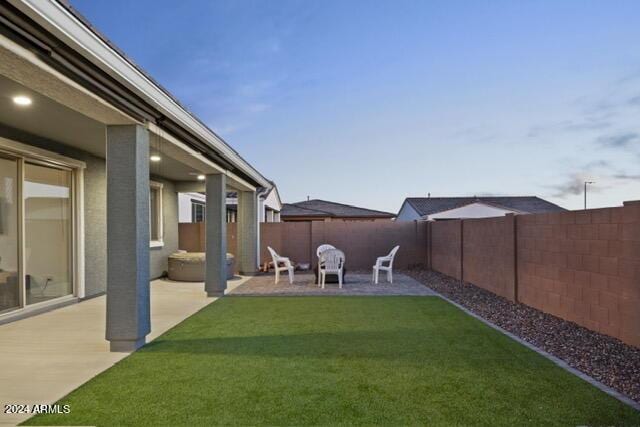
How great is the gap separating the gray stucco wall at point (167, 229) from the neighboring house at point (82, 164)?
1.98 m

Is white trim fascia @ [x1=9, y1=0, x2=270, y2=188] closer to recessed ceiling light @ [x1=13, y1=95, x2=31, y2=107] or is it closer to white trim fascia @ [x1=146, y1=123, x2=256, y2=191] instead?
white trim fascia @ [x1=146, y1=123, x2=256, y2=191]

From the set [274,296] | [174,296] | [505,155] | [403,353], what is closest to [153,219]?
[174,296]

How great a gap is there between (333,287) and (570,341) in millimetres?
5748

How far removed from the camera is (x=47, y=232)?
7.63 metres

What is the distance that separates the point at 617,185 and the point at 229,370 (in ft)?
69.0

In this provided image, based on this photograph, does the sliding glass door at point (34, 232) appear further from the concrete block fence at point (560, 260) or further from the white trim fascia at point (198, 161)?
the concrete block fence at point (560, 260)

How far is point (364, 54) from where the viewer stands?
12.1 meters

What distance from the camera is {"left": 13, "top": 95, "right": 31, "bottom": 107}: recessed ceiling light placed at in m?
4.79

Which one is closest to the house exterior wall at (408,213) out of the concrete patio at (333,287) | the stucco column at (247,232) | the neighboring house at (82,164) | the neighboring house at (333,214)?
the neighboring house at (333,214)

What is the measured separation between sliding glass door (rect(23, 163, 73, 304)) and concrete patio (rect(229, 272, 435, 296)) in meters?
3.29

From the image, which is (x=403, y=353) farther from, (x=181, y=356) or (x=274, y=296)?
(x=274, y=296)

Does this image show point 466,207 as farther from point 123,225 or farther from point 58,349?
point 58,349

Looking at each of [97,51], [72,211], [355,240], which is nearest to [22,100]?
[97,51]

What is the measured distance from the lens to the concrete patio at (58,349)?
3783 mm
